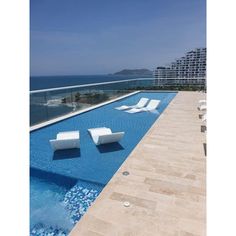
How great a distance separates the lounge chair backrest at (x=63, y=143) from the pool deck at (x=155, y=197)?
1380 mm

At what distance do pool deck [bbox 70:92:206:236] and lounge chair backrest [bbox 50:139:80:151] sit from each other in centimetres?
138

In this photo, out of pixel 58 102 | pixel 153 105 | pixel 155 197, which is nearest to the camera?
pixel 155 197

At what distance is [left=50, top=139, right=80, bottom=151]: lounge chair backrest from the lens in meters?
4.15

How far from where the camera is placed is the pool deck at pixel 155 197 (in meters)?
2.02

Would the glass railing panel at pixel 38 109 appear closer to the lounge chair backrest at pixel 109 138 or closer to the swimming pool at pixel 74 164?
the swimming pool at pixel 74 164

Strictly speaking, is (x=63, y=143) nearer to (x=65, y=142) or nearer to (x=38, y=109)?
(x=65, y=142)

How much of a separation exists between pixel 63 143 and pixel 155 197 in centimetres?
241

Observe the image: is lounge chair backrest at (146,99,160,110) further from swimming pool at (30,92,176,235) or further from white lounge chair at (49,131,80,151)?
white lounge chair at (49,131,80,151)

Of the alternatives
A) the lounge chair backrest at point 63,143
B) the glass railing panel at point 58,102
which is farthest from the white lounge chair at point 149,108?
the lounge chair backrest at point 63,143

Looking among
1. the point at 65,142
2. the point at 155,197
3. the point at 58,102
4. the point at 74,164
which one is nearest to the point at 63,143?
the point at 65,142

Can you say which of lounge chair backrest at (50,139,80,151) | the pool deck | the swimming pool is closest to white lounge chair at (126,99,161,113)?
the swimming pool

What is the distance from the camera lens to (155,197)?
2.52 metres

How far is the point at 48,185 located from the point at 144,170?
1.61 metres
